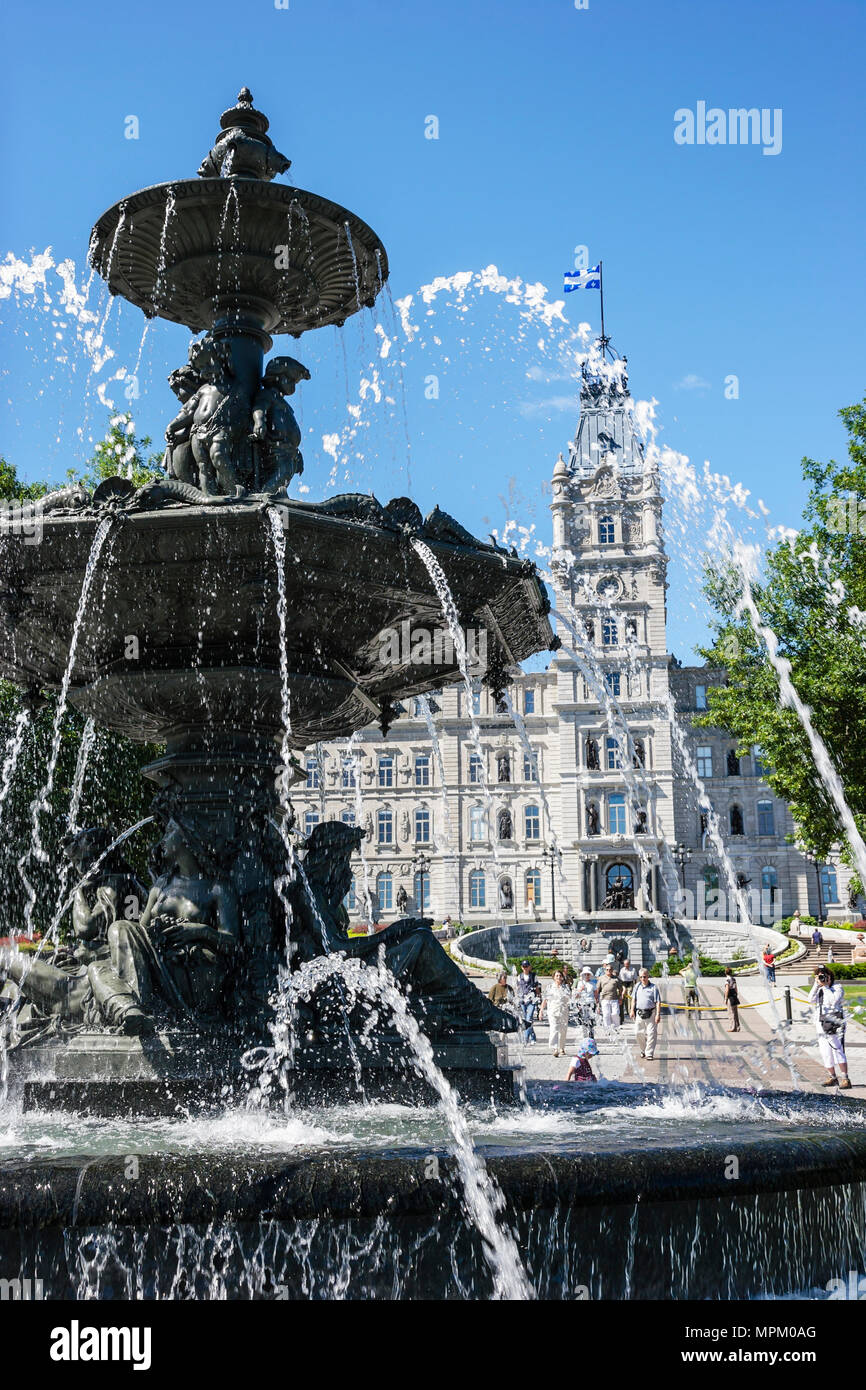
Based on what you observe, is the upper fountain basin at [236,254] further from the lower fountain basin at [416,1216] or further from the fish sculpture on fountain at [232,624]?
the lower fountain basin at [416,1216]

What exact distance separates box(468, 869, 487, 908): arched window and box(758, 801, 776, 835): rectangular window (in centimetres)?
1638

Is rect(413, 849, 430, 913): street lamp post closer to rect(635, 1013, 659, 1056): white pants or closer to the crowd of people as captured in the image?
the crowd of people

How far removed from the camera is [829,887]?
67.3 meters

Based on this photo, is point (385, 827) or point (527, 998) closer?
point (527, 998)

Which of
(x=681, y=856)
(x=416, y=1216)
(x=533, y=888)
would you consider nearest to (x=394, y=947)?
(x=416, y=1216)

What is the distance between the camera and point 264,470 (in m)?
6.92

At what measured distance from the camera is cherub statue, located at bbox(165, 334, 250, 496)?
678 cm

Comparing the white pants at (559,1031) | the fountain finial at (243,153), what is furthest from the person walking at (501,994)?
the fountain finial at (243,153)

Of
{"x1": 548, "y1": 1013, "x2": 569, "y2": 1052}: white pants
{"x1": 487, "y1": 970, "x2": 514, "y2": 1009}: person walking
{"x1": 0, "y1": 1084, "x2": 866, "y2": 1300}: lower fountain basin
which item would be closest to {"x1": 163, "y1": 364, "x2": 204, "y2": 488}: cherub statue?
{"x1": 0, "y1": 1084, "x2": 866, "y2": 1300}: lower fountain basin

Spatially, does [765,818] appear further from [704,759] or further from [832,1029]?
[832,1029]

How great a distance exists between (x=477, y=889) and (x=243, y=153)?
62.0 meters

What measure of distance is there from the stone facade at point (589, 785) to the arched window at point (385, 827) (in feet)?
0.33
